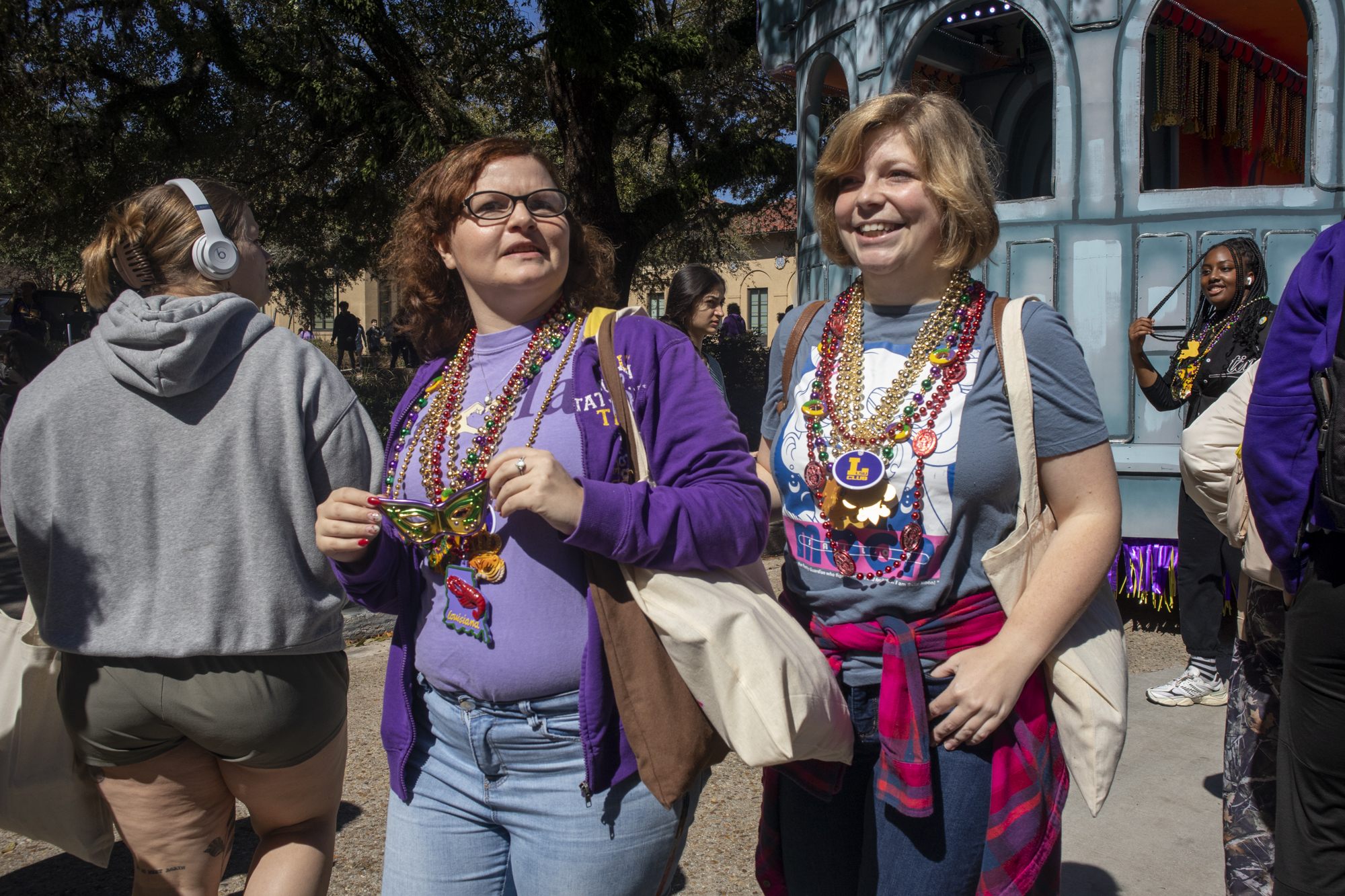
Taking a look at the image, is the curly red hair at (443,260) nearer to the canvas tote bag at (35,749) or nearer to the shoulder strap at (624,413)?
the shoulder strap at (624,413)

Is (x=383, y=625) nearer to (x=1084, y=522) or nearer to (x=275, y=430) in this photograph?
(x=275, y=430)

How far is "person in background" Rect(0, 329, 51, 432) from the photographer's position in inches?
320

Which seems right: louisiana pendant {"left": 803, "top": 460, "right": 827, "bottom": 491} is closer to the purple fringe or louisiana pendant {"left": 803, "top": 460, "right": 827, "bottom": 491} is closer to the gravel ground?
the gravel ground

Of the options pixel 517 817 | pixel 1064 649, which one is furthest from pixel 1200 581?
pixel 517 817

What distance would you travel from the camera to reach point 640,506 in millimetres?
1510

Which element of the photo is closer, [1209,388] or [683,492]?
[683,492]

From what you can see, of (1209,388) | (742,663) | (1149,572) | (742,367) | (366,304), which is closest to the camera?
(742,663)

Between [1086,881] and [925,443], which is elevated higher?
[925,443]

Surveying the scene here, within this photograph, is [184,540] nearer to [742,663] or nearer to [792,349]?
[742,663]

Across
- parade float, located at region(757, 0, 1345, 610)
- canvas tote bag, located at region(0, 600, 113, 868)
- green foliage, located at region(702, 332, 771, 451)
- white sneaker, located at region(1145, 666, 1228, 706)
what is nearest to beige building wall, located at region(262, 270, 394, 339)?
green foliage, located at region(702, 332, 771, 451)

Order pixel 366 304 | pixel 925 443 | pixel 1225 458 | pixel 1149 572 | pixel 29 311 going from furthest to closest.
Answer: pixel 366 304 < pixel 29 311 < pixel 1149 572 < pixel 1225 458 < pixel 925 443

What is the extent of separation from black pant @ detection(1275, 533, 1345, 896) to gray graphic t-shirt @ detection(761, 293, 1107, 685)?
23.8 inches

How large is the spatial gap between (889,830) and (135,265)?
1948mm

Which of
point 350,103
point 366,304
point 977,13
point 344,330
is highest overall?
point 350,103
